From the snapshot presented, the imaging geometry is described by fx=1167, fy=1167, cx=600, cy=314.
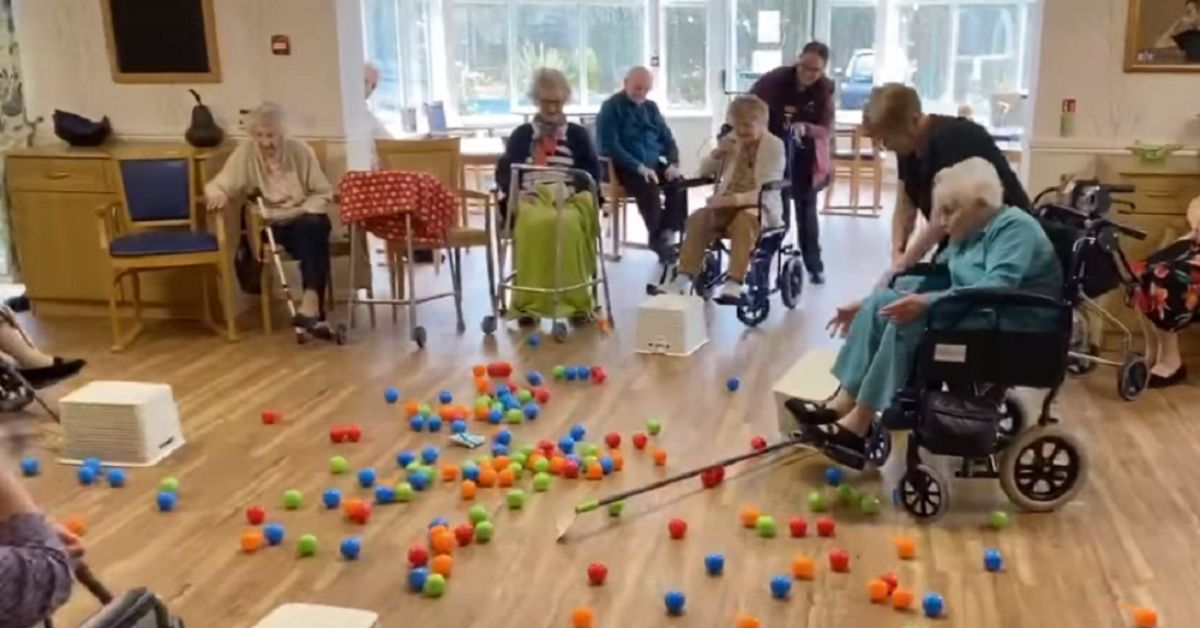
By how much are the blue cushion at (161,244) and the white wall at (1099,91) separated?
392 cm

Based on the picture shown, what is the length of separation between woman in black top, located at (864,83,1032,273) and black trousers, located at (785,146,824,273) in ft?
7.24

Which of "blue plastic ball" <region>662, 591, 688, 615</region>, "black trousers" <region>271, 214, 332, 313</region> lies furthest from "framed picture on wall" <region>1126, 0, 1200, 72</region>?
"black trousers" <region>271, 214, 332, 313</region>

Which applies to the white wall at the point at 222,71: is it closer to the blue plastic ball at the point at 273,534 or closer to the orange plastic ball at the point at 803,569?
the blue plastic ball at the point at 273,534

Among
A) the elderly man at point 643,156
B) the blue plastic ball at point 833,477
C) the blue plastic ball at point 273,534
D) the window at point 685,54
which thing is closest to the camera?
the blue plastic ball at point 273,534

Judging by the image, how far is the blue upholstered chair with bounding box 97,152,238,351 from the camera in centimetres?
529

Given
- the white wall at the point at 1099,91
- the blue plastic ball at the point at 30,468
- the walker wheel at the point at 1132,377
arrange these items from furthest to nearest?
the white wall at the point at 1099,91, the walker wheel at the point at 1132,377, the blue plastic ball at the point at 30,468

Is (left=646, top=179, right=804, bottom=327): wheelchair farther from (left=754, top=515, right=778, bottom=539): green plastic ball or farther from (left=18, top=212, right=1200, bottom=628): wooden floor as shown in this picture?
(left=754, top=515, right=778, bottom=539): green plastic ball

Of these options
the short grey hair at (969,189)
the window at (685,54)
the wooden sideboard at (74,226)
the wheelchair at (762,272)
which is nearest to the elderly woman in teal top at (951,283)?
the short grey hair at (969,189)

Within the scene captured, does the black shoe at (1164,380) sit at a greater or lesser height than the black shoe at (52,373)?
lesser

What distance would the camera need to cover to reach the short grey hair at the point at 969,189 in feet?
11.1

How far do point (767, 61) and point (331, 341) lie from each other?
23.6 ft

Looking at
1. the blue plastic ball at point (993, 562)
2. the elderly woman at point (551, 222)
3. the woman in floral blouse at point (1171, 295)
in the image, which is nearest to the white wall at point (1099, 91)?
the woman in floral blouse at point (1171, 295)

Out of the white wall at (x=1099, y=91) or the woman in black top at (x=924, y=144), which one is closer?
the woman in black top at (x=924, y=144)

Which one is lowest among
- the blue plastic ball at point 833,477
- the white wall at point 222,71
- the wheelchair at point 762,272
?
the blue plastic ball at point 833,477
